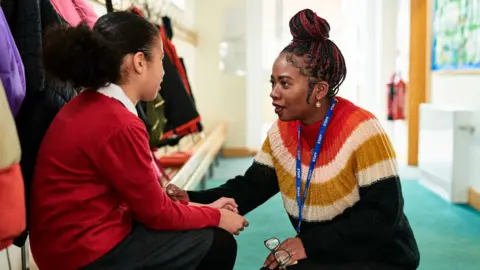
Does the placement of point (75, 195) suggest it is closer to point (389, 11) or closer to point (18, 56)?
point (18, 56)

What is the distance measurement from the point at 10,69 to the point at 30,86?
163 millimetres

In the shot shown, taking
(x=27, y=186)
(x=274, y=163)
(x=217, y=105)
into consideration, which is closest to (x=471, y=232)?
(x=274, y=163)

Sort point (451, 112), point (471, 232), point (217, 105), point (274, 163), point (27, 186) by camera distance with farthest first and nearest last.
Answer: point (217, 105)
point (451, 112)
point (471, 232)
point (274, 163)
point (27, 186)

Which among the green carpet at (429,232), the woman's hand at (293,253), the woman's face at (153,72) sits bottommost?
the green carpet at (429,232)

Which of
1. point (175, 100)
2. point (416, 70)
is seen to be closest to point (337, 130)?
point (175, 100)

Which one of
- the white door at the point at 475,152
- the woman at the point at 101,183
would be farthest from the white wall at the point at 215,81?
the woman at the point at 101,183

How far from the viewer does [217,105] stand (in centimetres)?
652

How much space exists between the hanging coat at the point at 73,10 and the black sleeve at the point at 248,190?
0.60 m

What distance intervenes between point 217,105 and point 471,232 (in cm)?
368

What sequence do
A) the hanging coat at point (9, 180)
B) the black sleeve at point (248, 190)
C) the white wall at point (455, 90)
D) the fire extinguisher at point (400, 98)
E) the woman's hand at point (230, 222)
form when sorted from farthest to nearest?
the fire extinguisher at point (400, 98)
the white wall at point (455, 90)
the black sleeve at point (248, 190)
the woman's hand at point (230, 222)
the hanging coat at point (9, 180)

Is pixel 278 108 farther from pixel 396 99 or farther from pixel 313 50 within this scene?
pixel 396 99

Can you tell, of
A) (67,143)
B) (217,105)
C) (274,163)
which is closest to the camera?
(67,143)

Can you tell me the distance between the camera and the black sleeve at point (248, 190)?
5.44ft

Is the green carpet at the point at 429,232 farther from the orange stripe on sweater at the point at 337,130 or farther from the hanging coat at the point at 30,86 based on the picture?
the hanging coat at the point at 30,86
